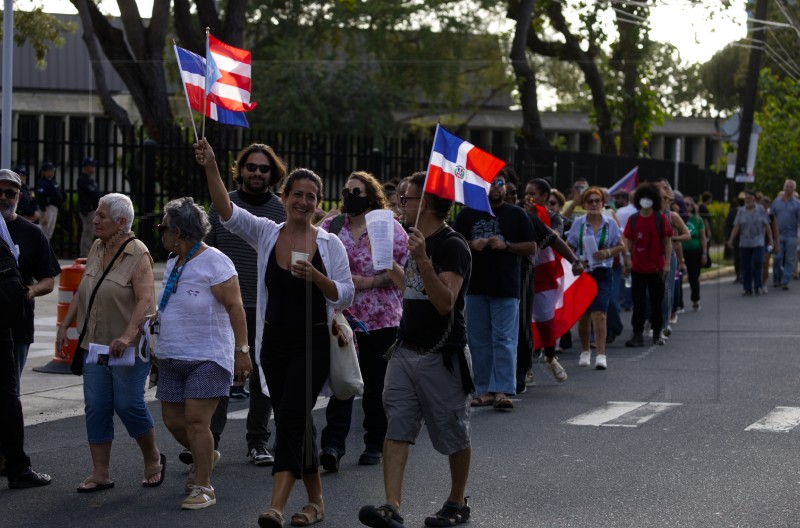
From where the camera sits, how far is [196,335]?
702cm

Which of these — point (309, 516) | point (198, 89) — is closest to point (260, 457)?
point (309, 516)

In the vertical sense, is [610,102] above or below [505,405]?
above

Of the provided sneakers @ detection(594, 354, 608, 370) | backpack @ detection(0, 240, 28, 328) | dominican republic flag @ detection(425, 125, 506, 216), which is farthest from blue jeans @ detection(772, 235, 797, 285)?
backpack @ detection(0, 240, 28, 328)

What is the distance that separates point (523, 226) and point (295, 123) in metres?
41.5

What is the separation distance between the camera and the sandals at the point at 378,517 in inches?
243

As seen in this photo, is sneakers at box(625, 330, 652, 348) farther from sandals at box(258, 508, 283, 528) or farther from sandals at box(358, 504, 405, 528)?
sandals at box(258, 508, 283, 528)

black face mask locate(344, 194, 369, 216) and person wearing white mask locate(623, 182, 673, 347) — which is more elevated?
black face mask locate(344, 194, 369, 216)

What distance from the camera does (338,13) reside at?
5231cm

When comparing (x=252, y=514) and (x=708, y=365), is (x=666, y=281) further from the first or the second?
(x=252, y=514)

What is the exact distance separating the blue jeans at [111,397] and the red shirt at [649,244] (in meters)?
8.65

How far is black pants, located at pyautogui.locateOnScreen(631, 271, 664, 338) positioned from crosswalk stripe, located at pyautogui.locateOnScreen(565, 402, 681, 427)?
14.3 ft

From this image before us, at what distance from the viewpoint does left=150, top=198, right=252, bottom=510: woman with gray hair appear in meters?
6.99

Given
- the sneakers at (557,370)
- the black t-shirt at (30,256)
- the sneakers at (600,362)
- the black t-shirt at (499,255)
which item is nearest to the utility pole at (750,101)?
the sneakers at (600,362)

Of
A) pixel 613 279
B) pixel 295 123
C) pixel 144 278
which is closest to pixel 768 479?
pixel 144 278
